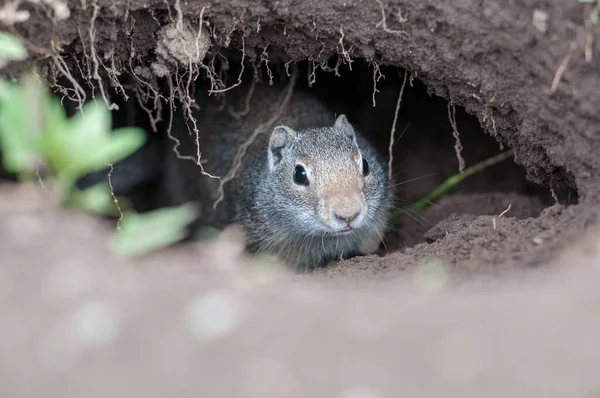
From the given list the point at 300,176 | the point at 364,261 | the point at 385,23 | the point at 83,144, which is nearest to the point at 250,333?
the point at 83,144

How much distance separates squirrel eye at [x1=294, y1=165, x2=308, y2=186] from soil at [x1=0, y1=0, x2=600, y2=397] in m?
0.81

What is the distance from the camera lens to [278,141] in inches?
247

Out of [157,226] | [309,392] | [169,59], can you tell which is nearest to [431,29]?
[169,59]

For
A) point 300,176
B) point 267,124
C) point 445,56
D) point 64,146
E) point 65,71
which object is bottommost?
point 300,176

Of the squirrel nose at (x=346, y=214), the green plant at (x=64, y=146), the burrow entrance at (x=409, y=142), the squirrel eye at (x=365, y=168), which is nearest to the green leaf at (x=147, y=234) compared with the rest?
the green plant at (x=64, y=146)

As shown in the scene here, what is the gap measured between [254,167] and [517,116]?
8.66ft

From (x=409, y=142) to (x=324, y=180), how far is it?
8.76 ft

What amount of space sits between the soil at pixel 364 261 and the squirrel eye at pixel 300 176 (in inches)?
32.1

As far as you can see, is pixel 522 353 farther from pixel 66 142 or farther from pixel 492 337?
pixel 66 142

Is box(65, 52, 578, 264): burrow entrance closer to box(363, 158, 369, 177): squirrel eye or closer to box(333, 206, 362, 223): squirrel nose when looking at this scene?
box(363, 158, 369, 177): squirrel eye

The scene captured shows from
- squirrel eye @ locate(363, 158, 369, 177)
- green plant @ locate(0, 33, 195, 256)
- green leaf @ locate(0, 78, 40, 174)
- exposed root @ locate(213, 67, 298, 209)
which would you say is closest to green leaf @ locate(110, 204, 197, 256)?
green plant @ locate(0, 33, 195, 256)

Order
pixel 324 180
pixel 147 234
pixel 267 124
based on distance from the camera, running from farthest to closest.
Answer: pixel 267 124, pixel 324 180, pixel 147 234

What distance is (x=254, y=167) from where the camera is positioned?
683 cm

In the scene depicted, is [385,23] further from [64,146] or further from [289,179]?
[64,146]
